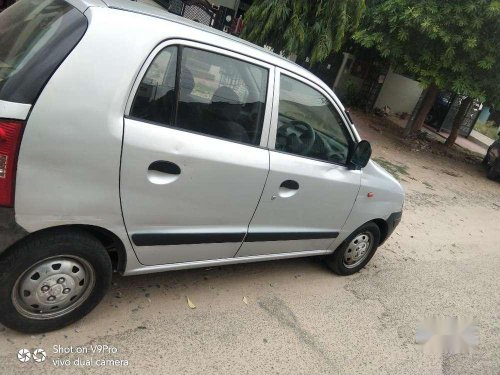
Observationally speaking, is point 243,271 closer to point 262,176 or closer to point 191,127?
point 262,176

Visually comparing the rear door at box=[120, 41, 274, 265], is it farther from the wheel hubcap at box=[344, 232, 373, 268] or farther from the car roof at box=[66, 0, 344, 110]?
the wheel hubcap at box=[344, 232, 373, 268]

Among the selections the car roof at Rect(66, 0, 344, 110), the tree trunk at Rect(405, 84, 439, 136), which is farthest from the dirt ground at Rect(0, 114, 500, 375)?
the tree trunk at Rect(405, 84, 439, 136)

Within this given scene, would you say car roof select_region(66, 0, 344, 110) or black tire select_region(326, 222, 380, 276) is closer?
car roof select_region(66, 0, 344, 110)

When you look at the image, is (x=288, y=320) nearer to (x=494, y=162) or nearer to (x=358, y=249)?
(x=358, y=249)

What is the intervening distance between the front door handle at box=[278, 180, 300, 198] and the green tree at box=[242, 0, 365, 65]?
4.63m

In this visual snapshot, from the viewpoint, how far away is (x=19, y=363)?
240 centimetres

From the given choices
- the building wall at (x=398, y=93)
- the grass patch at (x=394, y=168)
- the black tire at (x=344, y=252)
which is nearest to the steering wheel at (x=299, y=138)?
the black tire at (x=344, y=252)

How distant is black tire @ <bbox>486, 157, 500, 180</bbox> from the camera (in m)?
12.5

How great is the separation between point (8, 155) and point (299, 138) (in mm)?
1980

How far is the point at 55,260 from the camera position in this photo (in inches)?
95.0

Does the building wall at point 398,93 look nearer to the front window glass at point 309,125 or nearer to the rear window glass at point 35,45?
the front window glass at point 309,125

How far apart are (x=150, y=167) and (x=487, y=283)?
4473mm

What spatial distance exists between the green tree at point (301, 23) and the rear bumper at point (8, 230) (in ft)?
19.2

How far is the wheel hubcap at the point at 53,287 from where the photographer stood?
238 centimetres
